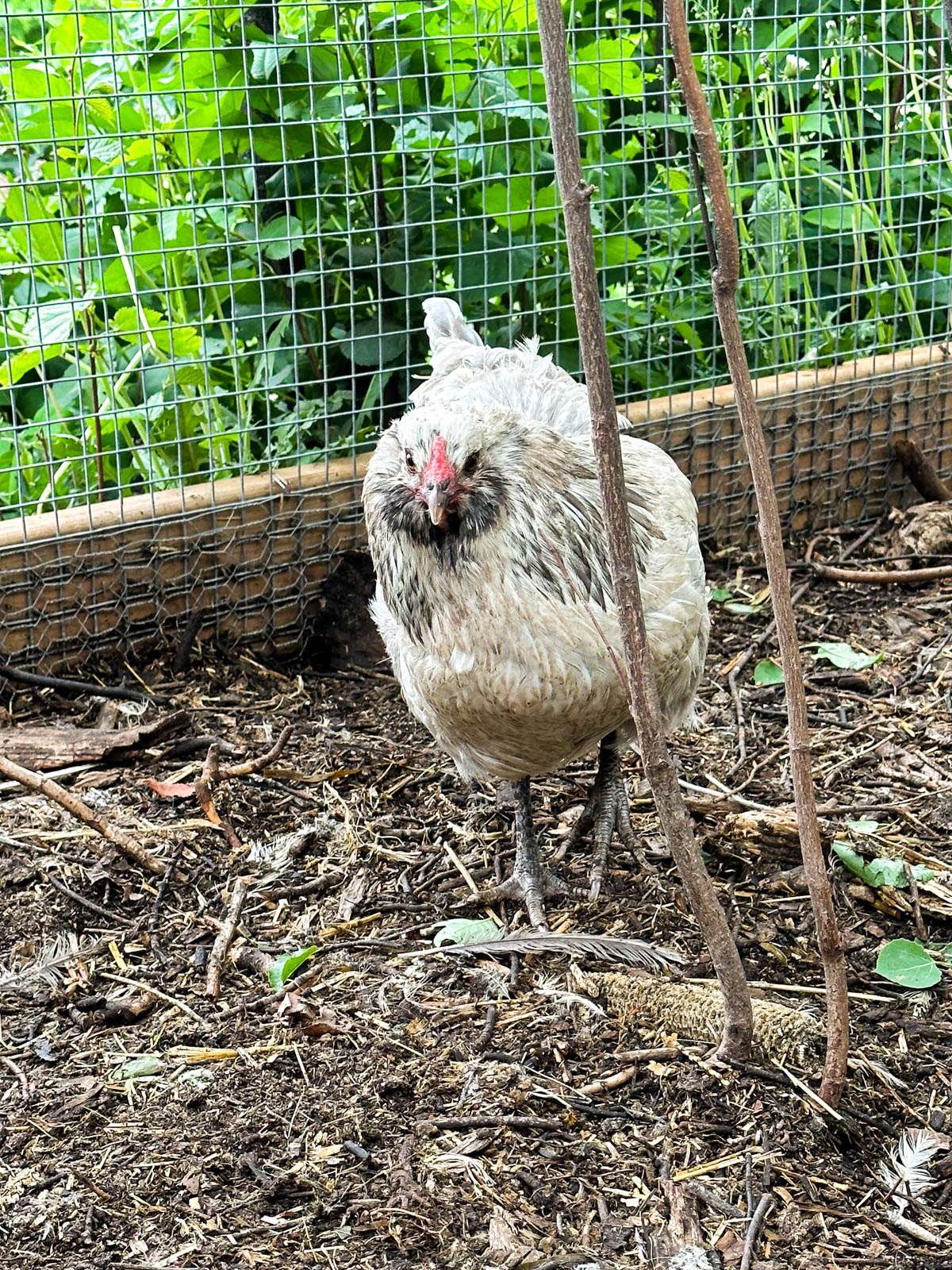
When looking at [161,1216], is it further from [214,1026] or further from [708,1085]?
[708,1085]

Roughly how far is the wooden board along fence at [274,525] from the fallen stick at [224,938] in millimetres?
1322

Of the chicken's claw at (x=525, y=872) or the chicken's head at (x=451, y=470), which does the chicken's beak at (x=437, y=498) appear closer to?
the chicken's head at (x=451, y=470)

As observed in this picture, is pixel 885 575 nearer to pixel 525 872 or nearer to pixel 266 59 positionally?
pixel 525 872

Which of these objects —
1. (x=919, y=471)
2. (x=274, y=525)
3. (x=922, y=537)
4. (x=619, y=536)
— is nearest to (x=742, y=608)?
(x=922, y=537)

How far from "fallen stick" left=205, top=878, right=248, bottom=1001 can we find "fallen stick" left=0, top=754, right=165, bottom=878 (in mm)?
215

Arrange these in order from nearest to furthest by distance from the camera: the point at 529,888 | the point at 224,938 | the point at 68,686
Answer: the point at 224,938, the point at 529,888, the point at 68,686

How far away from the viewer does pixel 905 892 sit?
10.2 feet

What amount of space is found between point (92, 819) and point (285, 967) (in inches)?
29.1

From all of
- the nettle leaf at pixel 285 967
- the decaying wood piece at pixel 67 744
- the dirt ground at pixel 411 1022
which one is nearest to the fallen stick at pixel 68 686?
the dirt ground at pixel 411 1022

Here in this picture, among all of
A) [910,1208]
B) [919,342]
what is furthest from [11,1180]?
[919,342]

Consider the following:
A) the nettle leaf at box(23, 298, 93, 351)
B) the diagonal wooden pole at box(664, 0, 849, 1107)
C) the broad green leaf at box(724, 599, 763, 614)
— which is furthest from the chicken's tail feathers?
the diagonal wooden pole at box(664, 0, 849, 1107)

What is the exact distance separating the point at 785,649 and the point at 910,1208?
102cm

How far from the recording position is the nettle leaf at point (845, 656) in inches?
173

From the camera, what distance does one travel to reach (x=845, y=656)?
4.43 metres
